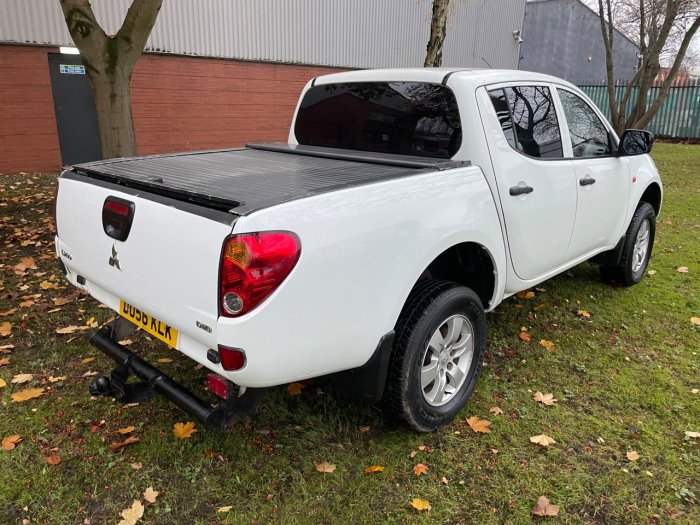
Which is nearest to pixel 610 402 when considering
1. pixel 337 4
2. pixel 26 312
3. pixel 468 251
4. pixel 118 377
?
pixel 468 251

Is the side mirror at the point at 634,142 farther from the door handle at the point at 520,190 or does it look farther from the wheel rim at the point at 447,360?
the wheel rim at the point at 447,360

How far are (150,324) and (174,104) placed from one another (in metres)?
11.2

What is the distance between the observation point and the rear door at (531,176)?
10.5 feet

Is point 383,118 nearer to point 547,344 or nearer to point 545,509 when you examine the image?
point 547,344

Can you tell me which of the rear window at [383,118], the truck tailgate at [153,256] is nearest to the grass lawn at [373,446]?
the truck tailgate at [153,256]

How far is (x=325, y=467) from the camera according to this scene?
8.78ft

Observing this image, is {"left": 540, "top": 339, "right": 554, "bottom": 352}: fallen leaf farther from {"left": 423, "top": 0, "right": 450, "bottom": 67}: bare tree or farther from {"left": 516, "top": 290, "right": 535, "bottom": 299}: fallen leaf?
{"left": 423, "top": 0, "right": 450, "bottom": 67}: bare tree

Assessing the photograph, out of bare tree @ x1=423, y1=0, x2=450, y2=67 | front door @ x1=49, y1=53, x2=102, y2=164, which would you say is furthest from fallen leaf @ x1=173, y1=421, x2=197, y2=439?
front door @ x1=49, y1=53, x2=102, y2=164

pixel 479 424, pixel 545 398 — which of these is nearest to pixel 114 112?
pixel 479 424

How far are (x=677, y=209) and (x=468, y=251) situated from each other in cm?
701

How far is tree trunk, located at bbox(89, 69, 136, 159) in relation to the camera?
5984 mm

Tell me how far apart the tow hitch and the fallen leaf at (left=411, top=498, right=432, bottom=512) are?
84 cm

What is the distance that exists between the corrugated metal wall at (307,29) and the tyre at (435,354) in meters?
7.69

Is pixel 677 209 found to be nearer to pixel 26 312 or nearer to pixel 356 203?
pixel 356 203
